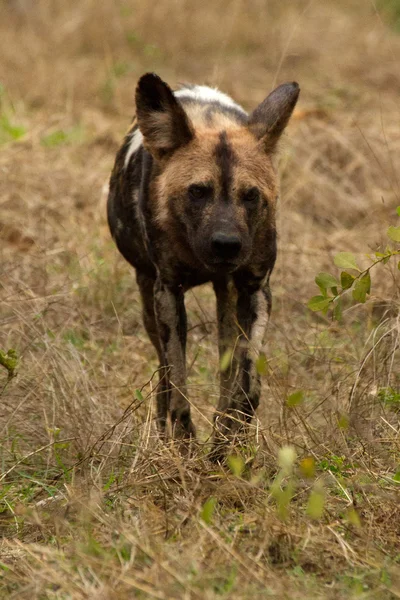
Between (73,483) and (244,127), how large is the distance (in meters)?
1.54

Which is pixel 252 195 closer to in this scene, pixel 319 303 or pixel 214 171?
pixel 214 171

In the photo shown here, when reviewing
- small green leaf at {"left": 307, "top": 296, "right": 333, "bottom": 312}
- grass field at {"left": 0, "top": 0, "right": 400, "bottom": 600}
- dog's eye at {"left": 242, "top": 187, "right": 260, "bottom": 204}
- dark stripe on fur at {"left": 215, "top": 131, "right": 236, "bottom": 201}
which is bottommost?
grass field at {"left": 0, "top": 0, "right": 400, "bottom": 600}

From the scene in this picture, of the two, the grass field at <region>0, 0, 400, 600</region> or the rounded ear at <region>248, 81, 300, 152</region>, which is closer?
the grass field at <region>0, 0, 400, 600</region>

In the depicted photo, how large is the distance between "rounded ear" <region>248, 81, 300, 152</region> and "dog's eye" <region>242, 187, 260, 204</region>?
26cm

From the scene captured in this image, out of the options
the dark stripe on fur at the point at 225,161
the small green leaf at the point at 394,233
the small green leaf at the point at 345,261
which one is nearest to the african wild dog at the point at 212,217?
the dark stripe on fur at the point at 225,161

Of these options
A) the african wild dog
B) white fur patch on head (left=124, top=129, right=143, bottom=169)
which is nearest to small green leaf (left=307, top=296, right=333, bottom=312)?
the african wild dog

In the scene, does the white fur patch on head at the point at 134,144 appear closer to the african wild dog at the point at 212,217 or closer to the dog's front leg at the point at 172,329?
the african wild dog at the point at 212,217

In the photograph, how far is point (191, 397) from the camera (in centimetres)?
442

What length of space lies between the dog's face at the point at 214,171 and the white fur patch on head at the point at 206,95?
22 centimetres

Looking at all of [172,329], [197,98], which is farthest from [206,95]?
[172,329]

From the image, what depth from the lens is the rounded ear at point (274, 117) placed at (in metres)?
4.10

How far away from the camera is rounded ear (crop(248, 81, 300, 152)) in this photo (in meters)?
4.10

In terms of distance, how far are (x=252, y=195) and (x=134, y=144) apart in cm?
92

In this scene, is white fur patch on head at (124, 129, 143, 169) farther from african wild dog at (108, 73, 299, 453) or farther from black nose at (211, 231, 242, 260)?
black nose at (211, 231, 242, 260)
